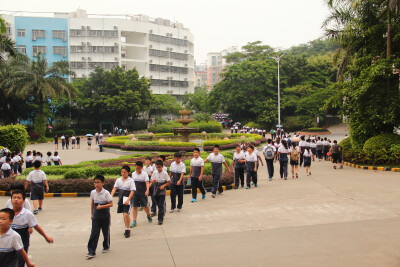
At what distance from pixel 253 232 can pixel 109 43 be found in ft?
197

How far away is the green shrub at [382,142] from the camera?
18078 millimetres

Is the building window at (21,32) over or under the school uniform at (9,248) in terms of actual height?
over

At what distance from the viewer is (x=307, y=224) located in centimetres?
838

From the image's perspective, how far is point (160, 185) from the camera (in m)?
9.03

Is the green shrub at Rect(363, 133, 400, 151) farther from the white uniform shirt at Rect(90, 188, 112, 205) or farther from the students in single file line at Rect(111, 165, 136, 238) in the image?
the white uniform shirt at Rect(90, 188, 112, 205)

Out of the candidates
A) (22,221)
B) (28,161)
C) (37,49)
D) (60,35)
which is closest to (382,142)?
(28,161)

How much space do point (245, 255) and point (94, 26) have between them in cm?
6183

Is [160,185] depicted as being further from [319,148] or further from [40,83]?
[40,83]

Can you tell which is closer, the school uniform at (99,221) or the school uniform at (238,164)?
the school uniform at (99,221)

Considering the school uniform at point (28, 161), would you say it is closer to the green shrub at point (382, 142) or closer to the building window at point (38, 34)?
the green shrub at point (382, 142)

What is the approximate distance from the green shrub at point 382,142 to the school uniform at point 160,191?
1270 cm

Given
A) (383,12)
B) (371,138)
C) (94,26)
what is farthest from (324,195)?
(94,26)

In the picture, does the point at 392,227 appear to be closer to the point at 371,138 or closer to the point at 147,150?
the point at 371,138

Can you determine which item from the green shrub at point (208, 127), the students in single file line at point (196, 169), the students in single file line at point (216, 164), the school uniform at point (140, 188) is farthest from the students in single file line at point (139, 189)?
the green shrub at point (208, 127)
